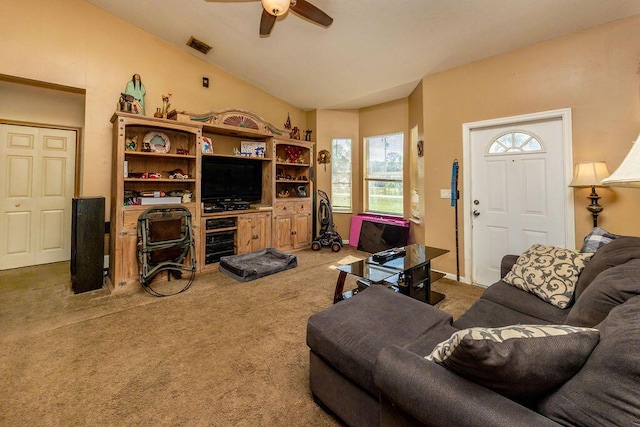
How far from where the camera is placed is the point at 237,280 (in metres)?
3.52

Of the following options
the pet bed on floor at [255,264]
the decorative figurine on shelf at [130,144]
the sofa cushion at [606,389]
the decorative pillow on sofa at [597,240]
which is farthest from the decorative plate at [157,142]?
the decorative pillow on sofa at [597,240]

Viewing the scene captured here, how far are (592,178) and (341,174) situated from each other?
12.6 ft

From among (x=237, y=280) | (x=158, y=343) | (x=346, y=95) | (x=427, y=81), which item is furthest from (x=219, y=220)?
(x=427, y=81)

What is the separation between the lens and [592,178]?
8.13 feet

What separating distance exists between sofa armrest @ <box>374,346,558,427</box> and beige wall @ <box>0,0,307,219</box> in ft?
13.8

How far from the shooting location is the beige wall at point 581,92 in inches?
98.5

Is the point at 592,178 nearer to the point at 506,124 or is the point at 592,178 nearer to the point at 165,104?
the point at 506,124

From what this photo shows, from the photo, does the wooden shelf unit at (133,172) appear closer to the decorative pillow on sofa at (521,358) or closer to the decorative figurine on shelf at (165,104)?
the decorative figurine on shelf at (165,104)

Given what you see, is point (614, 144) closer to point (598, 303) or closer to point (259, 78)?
point (598, 303)

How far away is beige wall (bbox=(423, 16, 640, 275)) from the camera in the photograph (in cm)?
250

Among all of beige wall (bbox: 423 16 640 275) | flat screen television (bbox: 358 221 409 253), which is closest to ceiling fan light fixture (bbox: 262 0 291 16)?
beige wall (bbox: 423 16 640 275)

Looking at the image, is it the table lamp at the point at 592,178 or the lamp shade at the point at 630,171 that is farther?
the table lamp at the point at 592,178

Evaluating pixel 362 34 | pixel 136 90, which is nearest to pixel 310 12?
pixel 362 34

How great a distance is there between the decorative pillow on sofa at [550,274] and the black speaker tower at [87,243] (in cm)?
414
